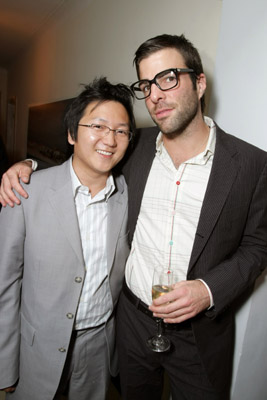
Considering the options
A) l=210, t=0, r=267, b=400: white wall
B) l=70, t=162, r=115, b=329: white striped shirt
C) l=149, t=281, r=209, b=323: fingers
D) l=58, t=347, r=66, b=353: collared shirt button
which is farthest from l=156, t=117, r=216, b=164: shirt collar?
l=58, t=347, r=66, b=353: collared shirt button

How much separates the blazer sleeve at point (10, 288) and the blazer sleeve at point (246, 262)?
2.88ft

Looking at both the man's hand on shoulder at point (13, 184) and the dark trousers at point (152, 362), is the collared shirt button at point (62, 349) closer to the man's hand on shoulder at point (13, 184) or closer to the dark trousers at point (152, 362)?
the dark trousers at point (152, 362)

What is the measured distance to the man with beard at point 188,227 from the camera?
123cm

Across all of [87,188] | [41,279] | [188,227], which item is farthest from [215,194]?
[41,279]

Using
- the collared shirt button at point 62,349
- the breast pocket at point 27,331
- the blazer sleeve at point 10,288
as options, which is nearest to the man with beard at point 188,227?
the blazer sleeve at point 10,288

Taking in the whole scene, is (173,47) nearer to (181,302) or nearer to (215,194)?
(215,194)

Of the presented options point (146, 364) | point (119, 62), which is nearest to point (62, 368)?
point (146, 364)

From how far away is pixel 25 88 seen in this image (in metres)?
6.20

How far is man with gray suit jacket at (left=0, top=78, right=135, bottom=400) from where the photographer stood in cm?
127

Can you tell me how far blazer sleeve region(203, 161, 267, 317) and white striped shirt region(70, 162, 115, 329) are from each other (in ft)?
1.69

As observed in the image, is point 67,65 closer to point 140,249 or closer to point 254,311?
point 140,249

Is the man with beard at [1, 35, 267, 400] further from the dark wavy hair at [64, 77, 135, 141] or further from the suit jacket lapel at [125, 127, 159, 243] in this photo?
the dark wavy hair at [64, 77, 135, 141]

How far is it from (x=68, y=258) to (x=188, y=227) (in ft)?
1.91

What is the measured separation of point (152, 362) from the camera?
4.76 ft
